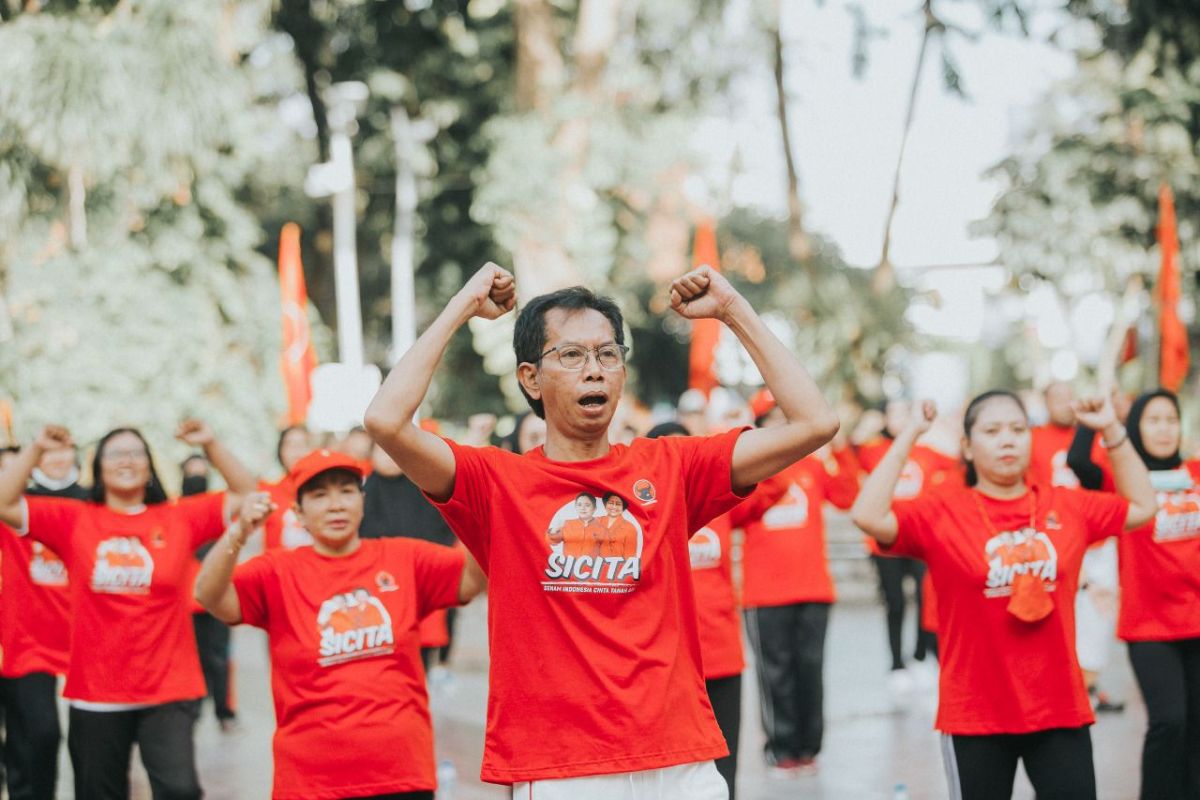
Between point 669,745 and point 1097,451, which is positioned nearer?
point 669,745

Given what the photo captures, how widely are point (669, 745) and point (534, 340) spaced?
1.04 metres

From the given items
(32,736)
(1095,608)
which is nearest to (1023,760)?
(32,736)

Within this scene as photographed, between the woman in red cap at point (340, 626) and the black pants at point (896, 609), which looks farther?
the black pants at point (896, 609)

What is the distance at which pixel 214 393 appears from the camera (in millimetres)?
22625

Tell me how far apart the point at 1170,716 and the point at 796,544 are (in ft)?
10.7

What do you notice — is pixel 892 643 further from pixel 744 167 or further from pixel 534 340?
A: pixel 744 167

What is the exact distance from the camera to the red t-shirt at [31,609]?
7469 millimetres

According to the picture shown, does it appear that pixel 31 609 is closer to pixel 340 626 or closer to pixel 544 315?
pixel 340 626

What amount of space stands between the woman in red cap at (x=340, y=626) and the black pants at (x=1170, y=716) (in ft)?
10.8

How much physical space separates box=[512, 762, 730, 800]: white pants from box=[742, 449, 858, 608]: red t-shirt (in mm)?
5855

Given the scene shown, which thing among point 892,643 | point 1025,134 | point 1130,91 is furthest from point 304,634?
point 1025,134

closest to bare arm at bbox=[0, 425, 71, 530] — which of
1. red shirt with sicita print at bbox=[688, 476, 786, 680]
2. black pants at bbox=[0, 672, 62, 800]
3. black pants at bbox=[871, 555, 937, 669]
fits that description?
black pants at bbox=[0, 672, 62, 800]

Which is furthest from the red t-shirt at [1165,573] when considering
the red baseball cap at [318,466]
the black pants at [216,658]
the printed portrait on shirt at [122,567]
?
the black pants at [216,658]

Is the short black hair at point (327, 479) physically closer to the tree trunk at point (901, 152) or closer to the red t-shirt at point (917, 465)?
the red t-shirt at point (917, 465)
